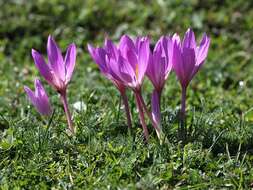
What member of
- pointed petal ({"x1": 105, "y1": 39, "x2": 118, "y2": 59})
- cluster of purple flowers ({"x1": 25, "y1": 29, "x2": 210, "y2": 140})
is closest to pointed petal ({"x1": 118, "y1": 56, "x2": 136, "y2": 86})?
cluster of purple flowers ({"x1": 25, "y1": 29, "x2": 210, "y2": 140})

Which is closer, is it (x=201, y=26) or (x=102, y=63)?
(x=102, y=63)

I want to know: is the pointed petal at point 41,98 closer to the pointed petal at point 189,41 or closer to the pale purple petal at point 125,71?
the pale purple petal at point 125,71

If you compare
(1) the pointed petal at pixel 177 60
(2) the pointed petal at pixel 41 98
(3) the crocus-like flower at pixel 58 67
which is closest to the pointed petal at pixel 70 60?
(3) the crocus-like flower at pixel 58 67

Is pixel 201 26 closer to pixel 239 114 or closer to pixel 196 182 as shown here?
pixel 239 114

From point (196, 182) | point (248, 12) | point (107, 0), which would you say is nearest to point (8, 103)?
point (196, 182)

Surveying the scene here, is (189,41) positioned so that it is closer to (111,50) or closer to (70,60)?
(111,50)

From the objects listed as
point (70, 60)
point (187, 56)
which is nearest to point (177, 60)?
point (187, 56)
